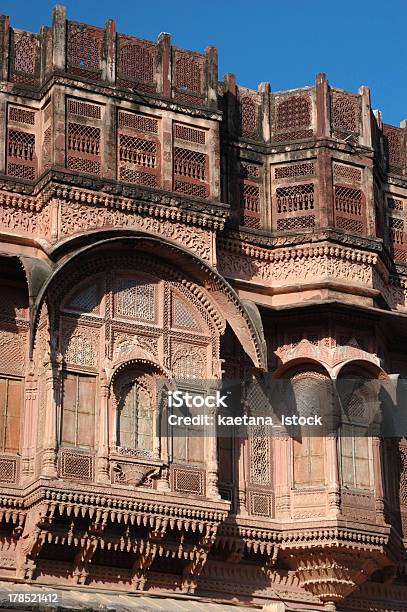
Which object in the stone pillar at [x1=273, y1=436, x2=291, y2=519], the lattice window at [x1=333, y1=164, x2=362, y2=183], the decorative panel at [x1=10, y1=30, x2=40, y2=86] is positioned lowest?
the stone pillar at [x1=273, y1=436, x2=291, y2=519]

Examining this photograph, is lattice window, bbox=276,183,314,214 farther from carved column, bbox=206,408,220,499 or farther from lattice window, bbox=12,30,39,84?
lattice window, bbox=12,30,39,84

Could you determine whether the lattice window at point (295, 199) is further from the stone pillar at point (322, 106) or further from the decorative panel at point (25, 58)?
the decorative panel at point (25, 58)

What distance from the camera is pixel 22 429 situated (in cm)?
1617

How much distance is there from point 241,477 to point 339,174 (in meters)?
3.92

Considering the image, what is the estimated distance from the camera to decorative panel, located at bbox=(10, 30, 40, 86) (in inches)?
687

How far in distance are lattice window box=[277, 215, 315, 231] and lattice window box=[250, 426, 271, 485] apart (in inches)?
97.3

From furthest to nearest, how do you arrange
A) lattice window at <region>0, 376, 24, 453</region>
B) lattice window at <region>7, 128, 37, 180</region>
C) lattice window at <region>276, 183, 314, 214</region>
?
lattice window at <region>276, 183, 314, 214</region> → lattice window at <region>7, 128, 37, 180</region> → lattice window at <region>0, 376, 24, 453</region>

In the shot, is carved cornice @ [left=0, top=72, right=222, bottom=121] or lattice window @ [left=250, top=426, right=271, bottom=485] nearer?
carved cornice @ [left=0, top=72, right=222, bottom=121]

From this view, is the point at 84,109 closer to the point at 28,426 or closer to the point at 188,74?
the point at 188,74

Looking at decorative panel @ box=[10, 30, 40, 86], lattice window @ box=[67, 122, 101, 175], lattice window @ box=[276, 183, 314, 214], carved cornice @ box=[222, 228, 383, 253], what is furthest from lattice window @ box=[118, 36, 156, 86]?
lattice window @ box=[276, 183, 314, 214]

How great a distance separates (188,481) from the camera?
1642 cm

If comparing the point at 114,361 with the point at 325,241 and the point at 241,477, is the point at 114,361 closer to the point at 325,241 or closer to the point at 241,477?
the point at 241,477

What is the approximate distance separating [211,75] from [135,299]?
304 centimetres

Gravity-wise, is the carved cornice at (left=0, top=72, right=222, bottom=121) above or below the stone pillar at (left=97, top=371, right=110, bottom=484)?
above
